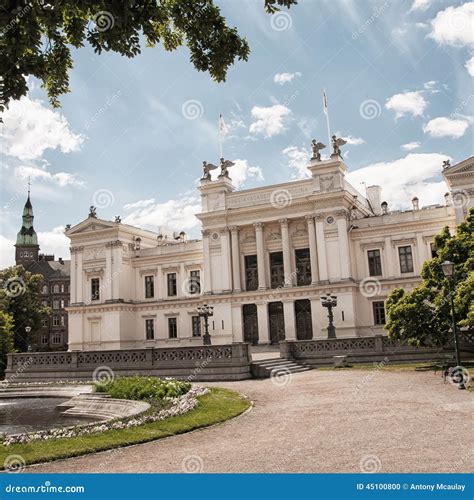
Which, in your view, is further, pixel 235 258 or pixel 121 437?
pixel 235 258

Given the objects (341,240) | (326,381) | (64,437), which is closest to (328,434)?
(64,437)

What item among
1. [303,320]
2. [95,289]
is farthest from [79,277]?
[303,320]

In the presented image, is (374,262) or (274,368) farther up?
(374,262)

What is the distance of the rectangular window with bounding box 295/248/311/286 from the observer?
42.9 meters

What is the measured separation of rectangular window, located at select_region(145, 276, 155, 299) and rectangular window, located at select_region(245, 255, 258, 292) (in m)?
10.0

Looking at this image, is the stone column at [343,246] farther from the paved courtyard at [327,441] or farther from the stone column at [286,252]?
the paved courtyard at [327,441]

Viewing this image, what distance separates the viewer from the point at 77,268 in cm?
5016

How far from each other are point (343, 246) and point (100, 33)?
115 feet

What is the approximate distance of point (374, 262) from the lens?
4203 cm

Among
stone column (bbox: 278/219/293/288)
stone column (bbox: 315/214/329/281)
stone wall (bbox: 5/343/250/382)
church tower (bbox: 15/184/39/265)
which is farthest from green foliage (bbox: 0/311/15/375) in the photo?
church tower (bbox: 15/184/39/265)

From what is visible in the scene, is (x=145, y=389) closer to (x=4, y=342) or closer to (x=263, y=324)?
(x=4, y=342)

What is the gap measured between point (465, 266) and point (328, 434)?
15.8 m

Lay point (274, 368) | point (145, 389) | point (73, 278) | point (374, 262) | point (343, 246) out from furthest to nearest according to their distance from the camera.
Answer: point (73, 278), point (374, 262), point (343, 246), point (274, 368), point (145, 389)

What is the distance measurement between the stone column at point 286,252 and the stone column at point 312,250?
1.76 m
